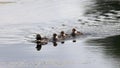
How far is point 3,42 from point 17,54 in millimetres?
3471

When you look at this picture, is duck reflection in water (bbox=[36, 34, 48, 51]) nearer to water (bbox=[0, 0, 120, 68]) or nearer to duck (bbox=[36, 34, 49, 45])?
duck (bbox=[36, 34, 49, 45])

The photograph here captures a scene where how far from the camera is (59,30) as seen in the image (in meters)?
32.1

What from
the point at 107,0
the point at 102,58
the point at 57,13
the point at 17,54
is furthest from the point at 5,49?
the point at 107,0

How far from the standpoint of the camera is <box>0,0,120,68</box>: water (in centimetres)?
2280

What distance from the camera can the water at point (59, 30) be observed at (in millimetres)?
22797

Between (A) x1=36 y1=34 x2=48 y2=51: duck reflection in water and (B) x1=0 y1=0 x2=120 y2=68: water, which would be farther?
(A) x1=36 y1=34 x2=48 y2=51: duck reflection in water

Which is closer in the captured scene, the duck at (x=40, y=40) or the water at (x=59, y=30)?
the water at (x=59, y=30)

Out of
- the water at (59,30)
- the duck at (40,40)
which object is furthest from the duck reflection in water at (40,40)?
the water at (59,30)

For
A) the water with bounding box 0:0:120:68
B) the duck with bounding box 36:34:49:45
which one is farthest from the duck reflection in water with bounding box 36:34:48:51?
the water with bounding box 0:0:120:68

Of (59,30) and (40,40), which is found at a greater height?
(59,30)

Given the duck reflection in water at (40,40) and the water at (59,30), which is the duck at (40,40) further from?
the water at (59,30)

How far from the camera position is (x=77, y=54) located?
24328 millimetres

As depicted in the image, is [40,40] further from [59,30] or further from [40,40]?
[59,30]

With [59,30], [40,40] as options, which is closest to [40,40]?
[40,40]
